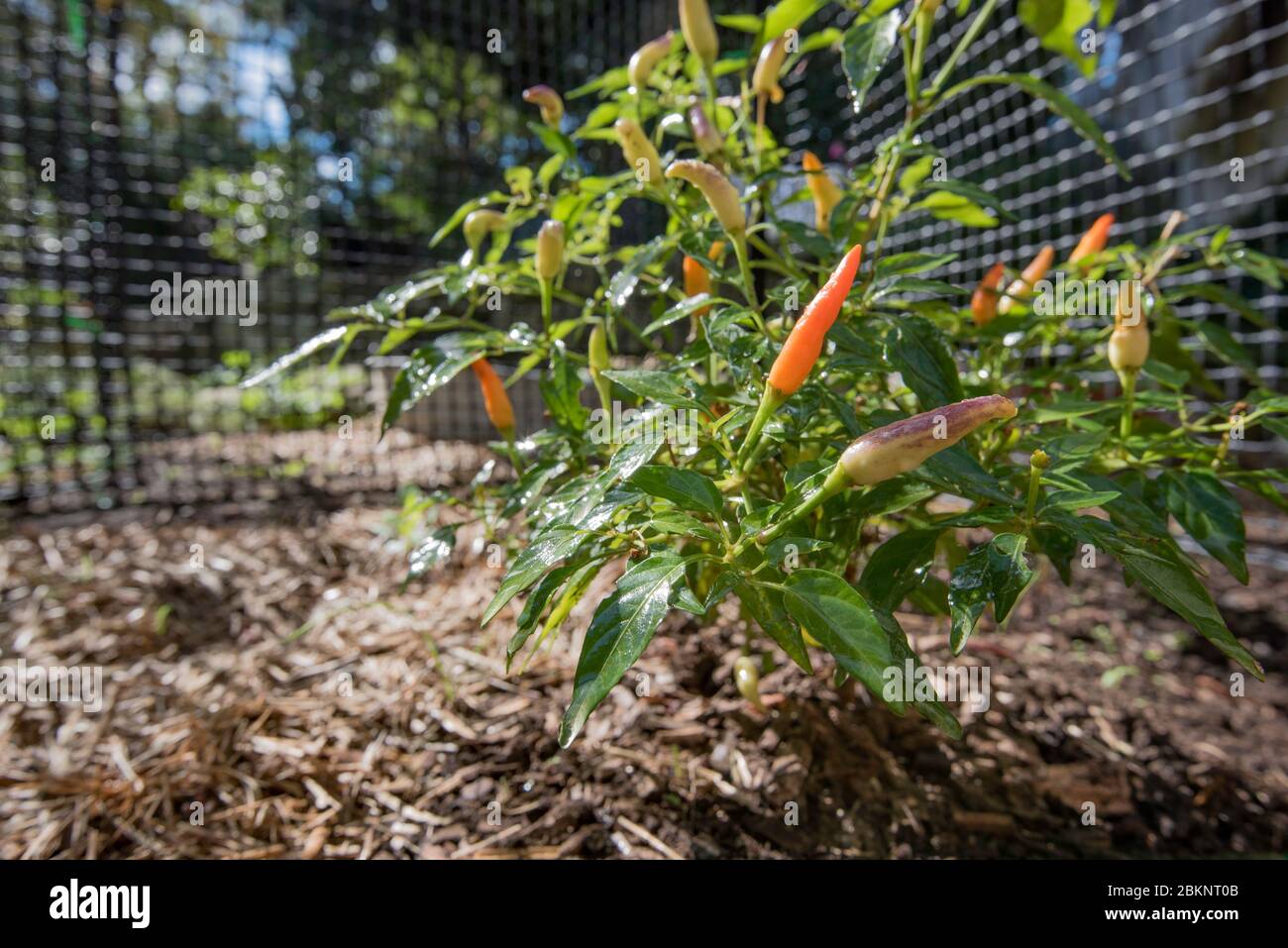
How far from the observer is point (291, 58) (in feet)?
11.0

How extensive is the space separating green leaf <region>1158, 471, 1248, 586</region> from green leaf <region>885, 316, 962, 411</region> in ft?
0.72

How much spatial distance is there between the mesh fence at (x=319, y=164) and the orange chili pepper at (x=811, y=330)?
1.61 metres

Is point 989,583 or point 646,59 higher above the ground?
point 646,59

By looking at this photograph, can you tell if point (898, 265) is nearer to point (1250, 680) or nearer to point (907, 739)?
point (907, 739)

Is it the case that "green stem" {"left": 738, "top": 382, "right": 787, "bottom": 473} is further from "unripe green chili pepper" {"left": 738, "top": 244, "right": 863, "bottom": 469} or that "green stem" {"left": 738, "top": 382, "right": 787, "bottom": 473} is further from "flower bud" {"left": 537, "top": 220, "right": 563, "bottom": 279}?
"flower bud" {"left": 537, "top": 220, "right": 563, "bottom": 279}

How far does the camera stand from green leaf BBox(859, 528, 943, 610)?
612mm

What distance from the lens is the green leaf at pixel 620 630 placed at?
0.48 meters

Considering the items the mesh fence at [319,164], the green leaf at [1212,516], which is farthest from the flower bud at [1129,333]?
the mesh fence at [319,164]

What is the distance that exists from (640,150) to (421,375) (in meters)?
0.32

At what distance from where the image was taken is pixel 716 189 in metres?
0.68

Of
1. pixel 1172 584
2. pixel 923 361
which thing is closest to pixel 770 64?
pixel 923 361

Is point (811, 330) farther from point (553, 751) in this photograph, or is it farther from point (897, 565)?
point (553, 751)

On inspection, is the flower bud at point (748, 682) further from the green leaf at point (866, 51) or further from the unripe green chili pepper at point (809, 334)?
the green leaf at point (866, 51)
